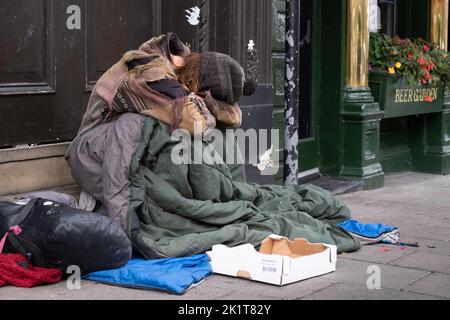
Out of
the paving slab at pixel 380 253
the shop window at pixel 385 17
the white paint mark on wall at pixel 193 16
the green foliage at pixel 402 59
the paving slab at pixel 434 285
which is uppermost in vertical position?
the shop window at pixel 385 17

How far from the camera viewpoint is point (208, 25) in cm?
717

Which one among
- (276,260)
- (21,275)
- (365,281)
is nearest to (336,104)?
(365,281)

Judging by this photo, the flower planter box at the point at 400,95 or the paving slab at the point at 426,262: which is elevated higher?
the flower planter box at the point at 400,95

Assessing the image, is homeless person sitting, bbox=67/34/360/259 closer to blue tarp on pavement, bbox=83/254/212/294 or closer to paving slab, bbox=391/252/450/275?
blue tarp on pavement, bbox=83/254/212/294

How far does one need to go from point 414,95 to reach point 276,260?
18.0 feet

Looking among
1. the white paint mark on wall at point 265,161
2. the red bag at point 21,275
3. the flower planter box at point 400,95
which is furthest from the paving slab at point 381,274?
the flower planter box at point 400,95

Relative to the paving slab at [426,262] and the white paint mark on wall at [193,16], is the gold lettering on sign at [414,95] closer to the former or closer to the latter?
the white paint mark on wall at [193,16]

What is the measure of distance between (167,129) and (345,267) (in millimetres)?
1392

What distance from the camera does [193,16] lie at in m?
7.04

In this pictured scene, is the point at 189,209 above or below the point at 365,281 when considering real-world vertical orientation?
above

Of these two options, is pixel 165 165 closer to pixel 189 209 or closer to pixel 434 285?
pixel 189 209

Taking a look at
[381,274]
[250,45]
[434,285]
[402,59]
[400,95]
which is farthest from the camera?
[400,95]

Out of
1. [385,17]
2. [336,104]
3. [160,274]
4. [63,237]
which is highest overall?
[385,17]

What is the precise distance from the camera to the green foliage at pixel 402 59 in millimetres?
9250
